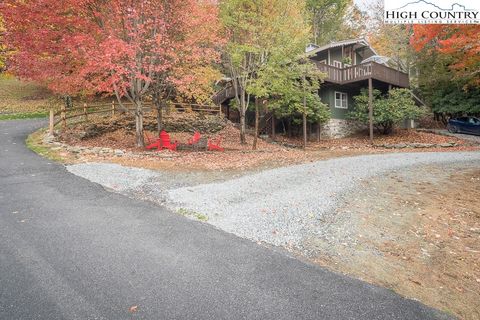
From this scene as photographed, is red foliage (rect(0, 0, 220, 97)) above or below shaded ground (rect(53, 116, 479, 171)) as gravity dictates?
above

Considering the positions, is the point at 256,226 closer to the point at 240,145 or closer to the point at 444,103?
the point at 240,145

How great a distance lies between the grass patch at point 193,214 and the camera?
6.24 meters

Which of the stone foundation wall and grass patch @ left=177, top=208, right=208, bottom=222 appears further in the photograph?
the stone foundation wall

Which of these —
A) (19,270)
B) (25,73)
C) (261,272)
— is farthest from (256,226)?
(25,73)

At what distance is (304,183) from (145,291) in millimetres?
6615

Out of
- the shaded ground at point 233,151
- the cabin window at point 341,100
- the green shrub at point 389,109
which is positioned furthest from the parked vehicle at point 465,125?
the cabin window at point 341,100

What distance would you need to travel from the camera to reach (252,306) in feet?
11.5

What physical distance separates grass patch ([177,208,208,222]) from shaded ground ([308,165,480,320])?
228cm

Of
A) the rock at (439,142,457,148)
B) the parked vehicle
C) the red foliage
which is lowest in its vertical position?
the rock at (439,142,457,148)

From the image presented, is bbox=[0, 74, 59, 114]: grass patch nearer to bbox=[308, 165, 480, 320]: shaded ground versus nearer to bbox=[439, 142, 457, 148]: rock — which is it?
bbox=[308, 165, 480, 320]: shaded ground

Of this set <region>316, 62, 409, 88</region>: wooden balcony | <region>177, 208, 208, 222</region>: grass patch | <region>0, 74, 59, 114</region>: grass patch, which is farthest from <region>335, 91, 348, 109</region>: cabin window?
<region>0, 74, 59, 114</region>: grass patch

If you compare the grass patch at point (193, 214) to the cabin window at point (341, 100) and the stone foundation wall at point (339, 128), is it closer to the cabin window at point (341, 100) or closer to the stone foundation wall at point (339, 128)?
the stone foundation wall at point (339, 128)

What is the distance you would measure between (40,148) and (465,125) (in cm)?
2911

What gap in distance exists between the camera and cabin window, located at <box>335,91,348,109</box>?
24.5 m
